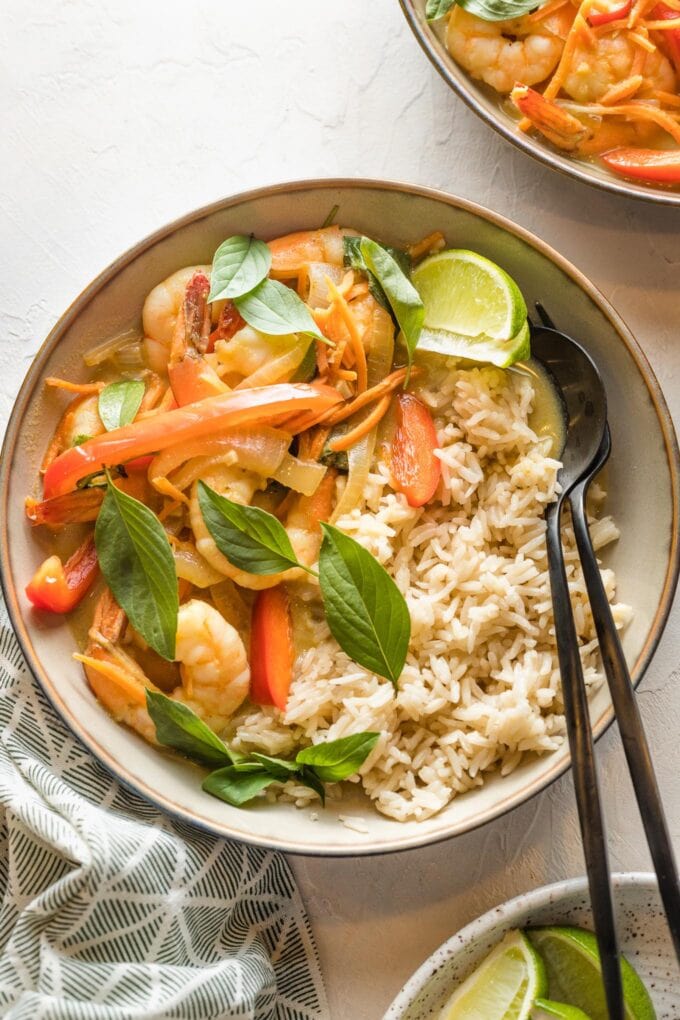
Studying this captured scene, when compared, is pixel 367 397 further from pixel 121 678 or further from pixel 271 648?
pixel 121 678

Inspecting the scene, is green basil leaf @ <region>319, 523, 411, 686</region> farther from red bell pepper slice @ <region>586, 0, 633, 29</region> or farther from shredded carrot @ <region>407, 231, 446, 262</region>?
red bell pepper slice @ <region>586, 0, 633, 29</region>

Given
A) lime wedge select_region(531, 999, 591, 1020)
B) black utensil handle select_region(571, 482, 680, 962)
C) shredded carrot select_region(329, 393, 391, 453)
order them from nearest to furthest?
black utensil handle select_region(571, 482, 680, 962) → lime wedge select_region(531, 999, 591, 1020) → shredded carrot select_region(329, 393, 391, 453)

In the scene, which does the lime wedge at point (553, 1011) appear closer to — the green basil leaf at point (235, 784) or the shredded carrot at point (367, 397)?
the green basil leaf at point (235, 784)

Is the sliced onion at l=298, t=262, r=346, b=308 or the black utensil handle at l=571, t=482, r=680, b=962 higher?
the sliced onion at l=298, t=262, r=346, b=308

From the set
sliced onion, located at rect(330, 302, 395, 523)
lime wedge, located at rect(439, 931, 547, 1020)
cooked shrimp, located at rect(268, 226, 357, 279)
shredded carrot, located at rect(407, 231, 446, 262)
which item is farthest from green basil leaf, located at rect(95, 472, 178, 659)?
lime wedge, located at rect(439, 931, 547, 1020)

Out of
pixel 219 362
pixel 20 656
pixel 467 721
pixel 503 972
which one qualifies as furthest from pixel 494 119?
pixel 503 972

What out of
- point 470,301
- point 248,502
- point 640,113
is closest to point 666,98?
point 640,113

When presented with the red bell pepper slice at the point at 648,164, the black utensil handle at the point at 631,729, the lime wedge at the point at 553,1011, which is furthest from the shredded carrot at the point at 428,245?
the lime wedge at the point at 553,1011
